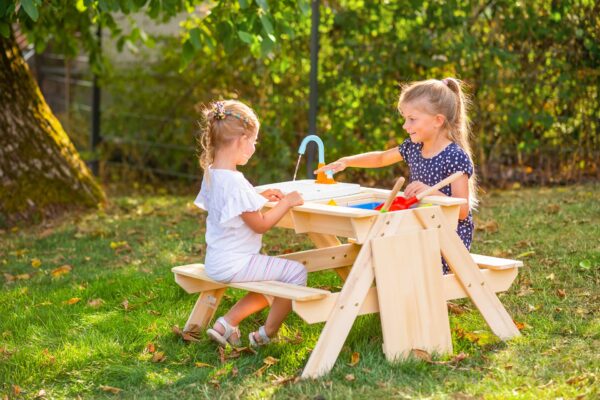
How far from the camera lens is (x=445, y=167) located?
4.30 m

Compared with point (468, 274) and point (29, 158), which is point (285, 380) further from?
point (29, 158)

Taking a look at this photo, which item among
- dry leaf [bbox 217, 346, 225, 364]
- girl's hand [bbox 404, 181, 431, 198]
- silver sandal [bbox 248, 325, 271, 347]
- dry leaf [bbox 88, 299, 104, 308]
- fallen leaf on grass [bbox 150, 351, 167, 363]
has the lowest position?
dry leaf [bbox 88, 299, 104, 308]

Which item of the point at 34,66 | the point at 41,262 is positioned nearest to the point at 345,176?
the point at 41,262

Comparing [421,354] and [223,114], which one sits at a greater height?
[223,114]

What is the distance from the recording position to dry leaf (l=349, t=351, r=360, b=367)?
12.0ft

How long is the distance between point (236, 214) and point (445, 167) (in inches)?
44.1

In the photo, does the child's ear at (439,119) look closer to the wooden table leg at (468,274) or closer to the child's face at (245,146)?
the wooden table leg at (468,274)

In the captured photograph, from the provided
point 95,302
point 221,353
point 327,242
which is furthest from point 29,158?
point 221,353

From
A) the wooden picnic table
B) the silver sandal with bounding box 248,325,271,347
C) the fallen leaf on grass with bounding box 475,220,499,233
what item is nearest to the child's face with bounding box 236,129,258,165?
the wooden picnic table

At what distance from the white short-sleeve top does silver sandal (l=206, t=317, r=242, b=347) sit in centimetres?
24

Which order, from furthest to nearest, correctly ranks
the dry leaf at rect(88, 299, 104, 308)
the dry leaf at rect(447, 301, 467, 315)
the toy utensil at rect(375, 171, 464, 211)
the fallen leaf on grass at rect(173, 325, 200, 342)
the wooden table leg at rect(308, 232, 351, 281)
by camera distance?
the dry leaf at rect(88, 299, 104, 308) < the wooden table leg at rect(308, 232, 351, 281) < the dry leaf at rect(447, 301, 467, 315) < the fallen leaf on grass at rect(173, 325, 200, 342) < the toy utensil at rect(375, 171, 464, 211)

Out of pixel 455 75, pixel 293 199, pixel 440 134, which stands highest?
pixel 455 75

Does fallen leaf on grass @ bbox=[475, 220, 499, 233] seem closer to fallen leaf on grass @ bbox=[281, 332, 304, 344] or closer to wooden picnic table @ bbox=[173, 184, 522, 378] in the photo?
wooden picnic table @ bbox=[173, 184, 522, 378]

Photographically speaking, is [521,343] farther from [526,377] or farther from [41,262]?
[41,262]
